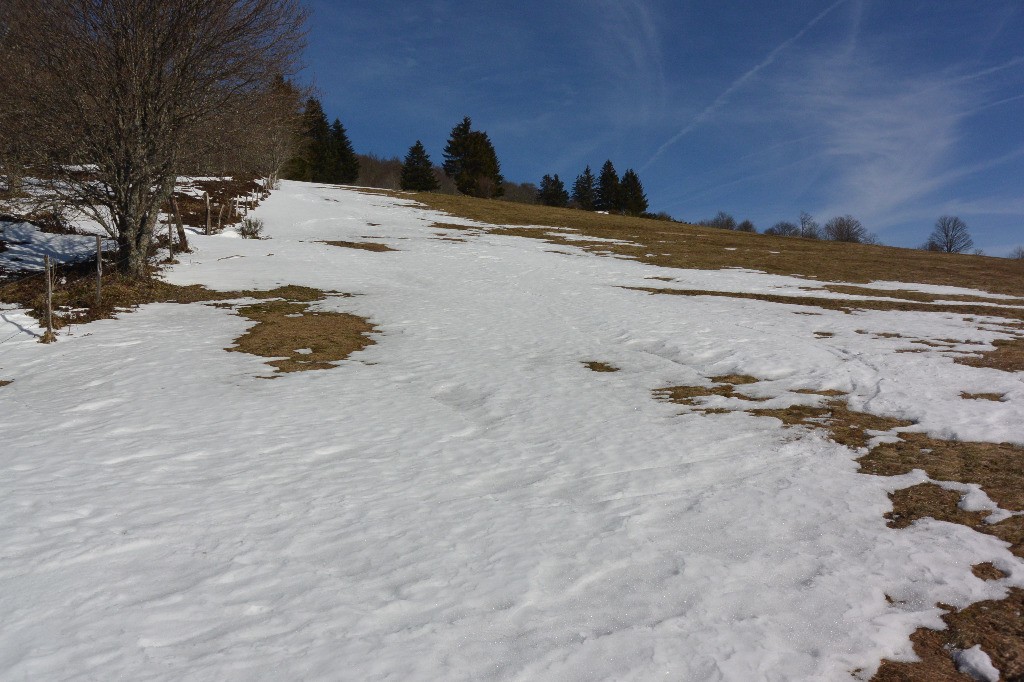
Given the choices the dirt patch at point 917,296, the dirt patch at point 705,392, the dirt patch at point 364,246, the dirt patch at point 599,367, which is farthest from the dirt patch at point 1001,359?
the dirt patch at point 364,246

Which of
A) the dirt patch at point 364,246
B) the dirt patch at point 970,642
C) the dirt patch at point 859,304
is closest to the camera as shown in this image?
the dirt patch at point 970,642

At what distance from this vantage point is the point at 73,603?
381cm

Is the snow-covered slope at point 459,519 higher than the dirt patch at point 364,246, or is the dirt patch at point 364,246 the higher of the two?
the dirt patch at point 364,246

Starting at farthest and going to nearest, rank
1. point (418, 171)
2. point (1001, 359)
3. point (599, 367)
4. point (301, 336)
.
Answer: point (418, 171) < point (301, 336) < point (1001, 359) < point (599, 367)

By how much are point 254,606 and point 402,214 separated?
3823cm

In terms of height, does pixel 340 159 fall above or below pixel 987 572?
above

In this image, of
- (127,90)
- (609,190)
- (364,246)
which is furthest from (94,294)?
(609,190)

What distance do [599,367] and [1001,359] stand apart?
25.4 feet

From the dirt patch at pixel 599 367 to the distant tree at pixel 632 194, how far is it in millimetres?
68655

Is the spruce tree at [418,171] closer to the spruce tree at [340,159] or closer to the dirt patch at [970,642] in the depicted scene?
the spruce tree at [340,159]

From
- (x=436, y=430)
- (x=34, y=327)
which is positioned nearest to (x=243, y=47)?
(x=34, y=327)

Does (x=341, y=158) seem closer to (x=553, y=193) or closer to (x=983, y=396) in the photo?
(x=553, y=193)

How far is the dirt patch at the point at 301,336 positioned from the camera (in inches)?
420

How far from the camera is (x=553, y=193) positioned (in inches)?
3147
